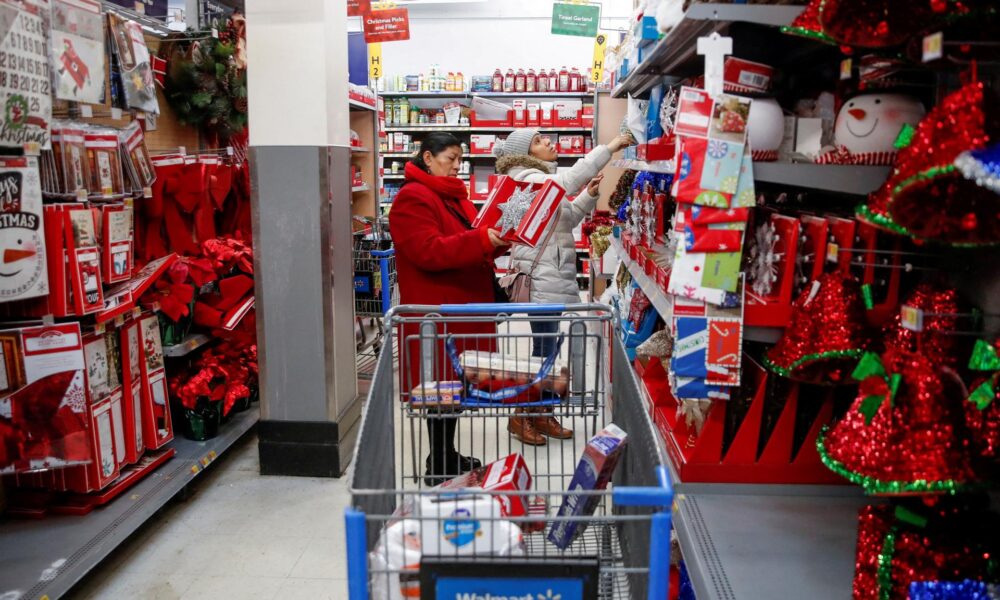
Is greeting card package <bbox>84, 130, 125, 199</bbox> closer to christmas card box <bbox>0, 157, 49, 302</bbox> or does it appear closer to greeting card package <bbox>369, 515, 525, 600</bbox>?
christmas card box <bbox>0, 157, 49, 302</bbox>

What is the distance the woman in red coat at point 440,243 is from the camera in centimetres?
341

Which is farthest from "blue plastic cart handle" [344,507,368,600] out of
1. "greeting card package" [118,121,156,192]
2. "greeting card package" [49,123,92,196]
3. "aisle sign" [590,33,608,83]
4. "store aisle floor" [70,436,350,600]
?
"aisle sign" [590,33,608,83]

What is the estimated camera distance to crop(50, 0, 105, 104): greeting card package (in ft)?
9.48

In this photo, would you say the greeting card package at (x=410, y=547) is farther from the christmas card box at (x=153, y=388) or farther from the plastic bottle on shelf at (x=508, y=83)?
the plastic bottle on shelf at (x=508, y=83)

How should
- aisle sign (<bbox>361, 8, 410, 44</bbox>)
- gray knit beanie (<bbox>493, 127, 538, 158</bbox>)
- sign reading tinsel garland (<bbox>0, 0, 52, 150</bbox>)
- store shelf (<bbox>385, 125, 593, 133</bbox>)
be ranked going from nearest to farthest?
1. sign reading tinsel garland (<bbox>0, 0, 52, 150</bbox>)
2. gray knit beanie (<bbox>493, 127, 538, 158</bbox>)
3. aisle sign (<bbox>361, 8, 410, 44</bbox>)
4. store shelf (<bbox>385, 125, 593, 133</bbox>)

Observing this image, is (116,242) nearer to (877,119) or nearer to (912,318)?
(877,119)

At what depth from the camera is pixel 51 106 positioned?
2.89 m

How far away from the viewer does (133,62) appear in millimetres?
3428

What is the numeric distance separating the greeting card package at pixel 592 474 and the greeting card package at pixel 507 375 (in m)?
0.44

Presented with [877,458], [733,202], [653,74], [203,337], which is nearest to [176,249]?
[203,337]

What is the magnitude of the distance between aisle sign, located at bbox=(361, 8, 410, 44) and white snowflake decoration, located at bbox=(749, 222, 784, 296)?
5501 millimetres

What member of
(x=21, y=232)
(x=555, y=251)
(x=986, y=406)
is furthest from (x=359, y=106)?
(x=986, y=406)

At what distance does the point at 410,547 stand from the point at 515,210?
6.55 feet

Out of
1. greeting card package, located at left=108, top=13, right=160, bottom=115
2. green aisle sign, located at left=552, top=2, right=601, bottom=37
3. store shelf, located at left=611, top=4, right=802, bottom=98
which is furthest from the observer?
green aisle sign, located at left=552, top=2, right=601, bottom=37
